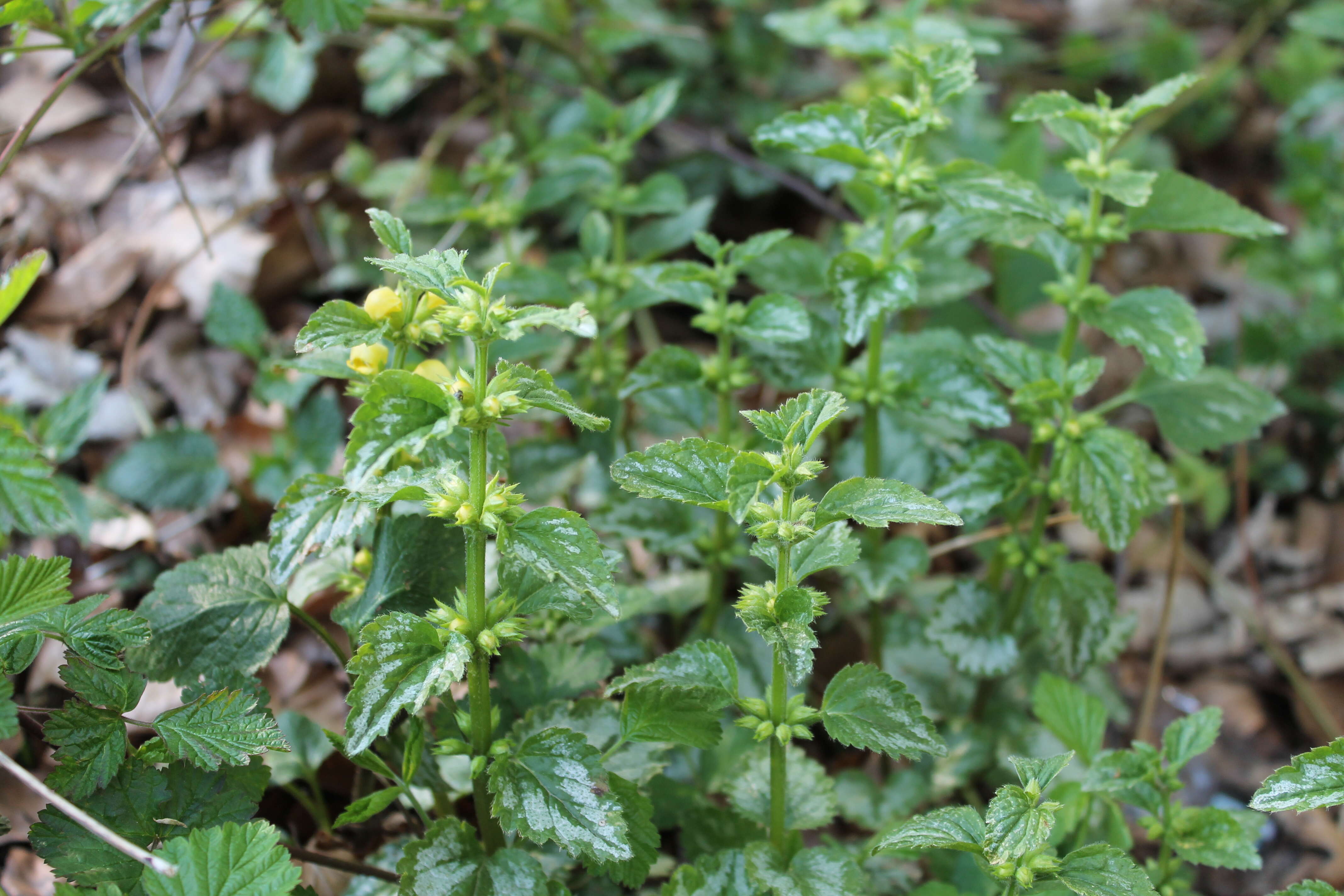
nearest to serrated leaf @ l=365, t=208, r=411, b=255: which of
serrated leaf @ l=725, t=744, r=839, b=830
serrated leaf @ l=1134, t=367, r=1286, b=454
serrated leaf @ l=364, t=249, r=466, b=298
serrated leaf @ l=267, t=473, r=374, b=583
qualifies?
serrated leaf @ l=364, t=249, r=466, b=298

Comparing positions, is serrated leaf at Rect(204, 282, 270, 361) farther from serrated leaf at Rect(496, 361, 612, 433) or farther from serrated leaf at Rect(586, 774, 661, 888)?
serrated leaf at Rect(586, 774, 661, 888)

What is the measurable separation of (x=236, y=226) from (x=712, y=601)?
81.9 inches

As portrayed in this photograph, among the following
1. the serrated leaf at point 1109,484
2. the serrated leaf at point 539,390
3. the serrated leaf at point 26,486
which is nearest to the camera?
the serrated leaf at point 539,390

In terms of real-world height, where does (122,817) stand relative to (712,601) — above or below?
Result: above

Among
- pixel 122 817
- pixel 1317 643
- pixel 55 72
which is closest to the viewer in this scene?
pixel 122 817

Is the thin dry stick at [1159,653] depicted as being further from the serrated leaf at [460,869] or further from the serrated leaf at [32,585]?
the serrated leaf at [32,585]

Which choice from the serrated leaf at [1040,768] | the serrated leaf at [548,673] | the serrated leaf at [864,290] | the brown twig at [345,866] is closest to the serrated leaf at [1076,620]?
the serrated leaf at [1040,768]

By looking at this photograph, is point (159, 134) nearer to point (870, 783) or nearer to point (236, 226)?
point (236, 226)

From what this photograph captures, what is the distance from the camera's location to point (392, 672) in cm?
134

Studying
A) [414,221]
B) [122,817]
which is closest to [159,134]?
[414,221]

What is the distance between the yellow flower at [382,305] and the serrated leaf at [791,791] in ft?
3.18

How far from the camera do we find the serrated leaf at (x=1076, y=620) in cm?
194

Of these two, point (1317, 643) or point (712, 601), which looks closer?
point (712, 601)

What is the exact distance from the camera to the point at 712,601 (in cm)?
220
